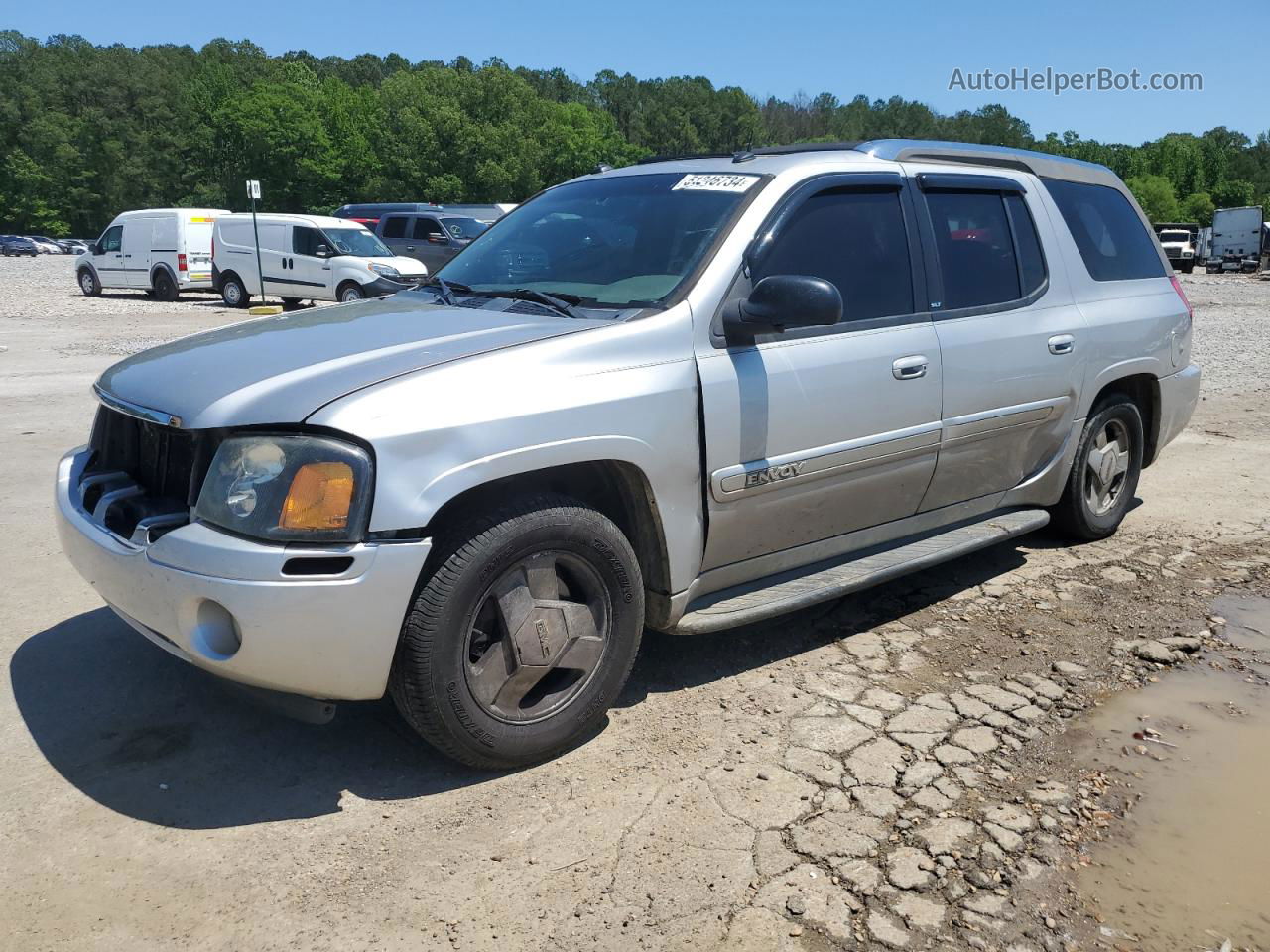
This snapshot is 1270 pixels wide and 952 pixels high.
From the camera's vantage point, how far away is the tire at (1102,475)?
5039 mm

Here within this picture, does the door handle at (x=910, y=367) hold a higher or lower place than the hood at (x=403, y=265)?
lower

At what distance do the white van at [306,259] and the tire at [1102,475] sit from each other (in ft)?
48.8

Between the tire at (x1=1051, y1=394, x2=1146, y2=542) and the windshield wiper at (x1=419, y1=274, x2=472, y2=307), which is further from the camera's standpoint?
the tire at (x1=1051, y1=394, x2=1146, y2=542)

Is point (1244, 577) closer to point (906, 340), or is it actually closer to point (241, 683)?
point (906, 340)

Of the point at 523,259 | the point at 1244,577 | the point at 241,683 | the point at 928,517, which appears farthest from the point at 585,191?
the point at 1244,577

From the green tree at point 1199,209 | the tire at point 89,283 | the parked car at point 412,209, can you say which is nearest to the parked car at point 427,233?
the parked car at point 412,209

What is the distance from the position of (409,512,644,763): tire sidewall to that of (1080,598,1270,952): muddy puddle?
141 centimetres

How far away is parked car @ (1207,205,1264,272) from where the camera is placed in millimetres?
44281

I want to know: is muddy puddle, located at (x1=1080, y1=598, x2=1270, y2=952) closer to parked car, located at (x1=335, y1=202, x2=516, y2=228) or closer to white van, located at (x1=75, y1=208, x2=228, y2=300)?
white van, located at (x1=75, y1=208, x2=228, y2=300)

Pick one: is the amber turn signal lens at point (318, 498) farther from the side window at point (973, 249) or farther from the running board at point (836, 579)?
the side window at point (973, 249)

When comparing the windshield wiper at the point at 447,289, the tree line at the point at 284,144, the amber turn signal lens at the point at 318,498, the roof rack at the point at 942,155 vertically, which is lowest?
the amber turn signal lens at the point at 318,498

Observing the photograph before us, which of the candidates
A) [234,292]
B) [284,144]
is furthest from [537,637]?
[284,144]

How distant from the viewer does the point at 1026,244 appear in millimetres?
4645

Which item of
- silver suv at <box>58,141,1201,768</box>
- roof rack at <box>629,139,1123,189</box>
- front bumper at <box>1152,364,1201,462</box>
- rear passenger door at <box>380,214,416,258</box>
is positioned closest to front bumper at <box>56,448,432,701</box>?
silver suv at <box>58,141,1201,768</box>
